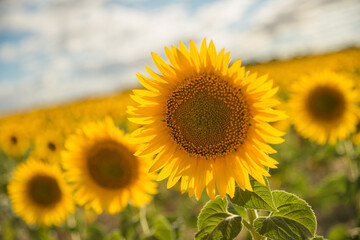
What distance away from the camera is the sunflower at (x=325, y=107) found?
16.7ft

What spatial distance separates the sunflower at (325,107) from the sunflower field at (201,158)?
0.02 metres

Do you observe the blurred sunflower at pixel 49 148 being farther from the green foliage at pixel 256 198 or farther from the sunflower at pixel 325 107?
the green foliage at pixel 256 198

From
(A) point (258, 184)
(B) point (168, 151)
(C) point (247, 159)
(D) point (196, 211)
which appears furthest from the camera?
(D) point (196, 211)

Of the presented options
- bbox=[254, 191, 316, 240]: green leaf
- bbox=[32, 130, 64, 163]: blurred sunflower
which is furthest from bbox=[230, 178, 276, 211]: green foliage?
bbox=[32, 130, 64, 163]: blurred sunflower

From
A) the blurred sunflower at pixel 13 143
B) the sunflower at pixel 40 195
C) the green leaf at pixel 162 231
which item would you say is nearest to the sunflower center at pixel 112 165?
the green leaf at pixel 162 231

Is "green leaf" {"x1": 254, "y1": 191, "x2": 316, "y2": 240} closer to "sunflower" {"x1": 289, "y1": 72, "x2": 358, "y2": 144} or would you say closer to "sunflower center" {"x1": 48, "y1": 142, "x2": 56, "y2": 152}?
"sunflower" {"x1": 289, "y1": 72, "x2": 358, "y2": 144}

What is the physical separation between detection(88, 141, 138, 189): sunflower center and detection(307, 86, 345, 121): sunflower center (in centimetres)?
328

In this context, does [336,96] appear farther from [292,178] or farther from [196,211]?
[196,211]

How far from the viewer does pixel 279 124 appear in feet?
23.6

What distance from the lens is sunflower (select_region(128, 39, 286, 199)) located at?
77.1 inches

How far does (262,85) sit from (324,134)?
150 inches

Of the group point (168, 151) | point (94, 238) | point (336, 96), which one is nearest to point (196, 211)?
point (94, 238)

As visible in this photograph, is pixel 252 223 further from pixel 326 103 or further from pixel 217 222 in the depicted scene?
pixel 326 103

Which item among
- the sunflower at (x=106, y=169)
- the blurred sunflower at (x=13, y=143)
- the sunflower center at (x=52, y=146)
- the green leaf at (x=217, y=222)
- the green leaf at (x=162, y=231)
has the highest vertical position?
the green leaf at (x=217, y=222)
